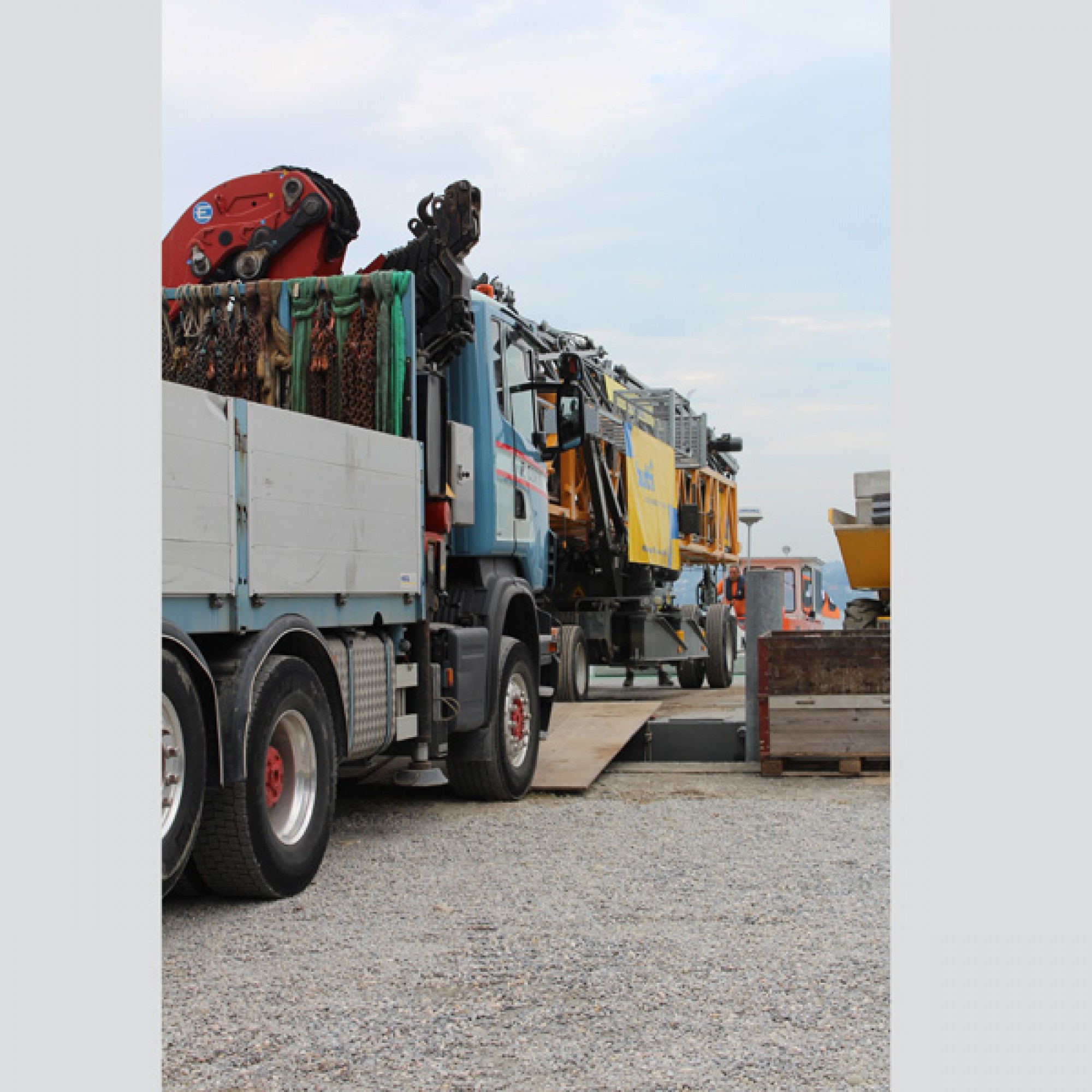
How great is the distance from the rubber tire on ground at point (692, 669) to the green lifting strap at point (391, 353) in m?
11.6

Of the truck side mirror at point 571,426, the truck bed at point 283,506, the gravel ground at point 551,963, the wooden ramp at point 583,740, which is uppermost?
the truck side mirror at point 571,426

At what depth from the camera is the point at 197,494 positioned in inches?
230

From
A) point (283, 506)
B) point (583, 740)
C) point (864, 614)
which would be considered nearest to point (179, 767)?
point (283, 506)

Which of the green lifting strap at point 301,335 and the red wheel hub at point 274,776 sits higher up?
the green lifting strap at point 301,335

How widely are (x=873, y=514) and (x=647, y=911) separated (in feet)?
26.0

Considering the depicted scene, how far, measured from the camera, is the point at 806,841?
7883 mm

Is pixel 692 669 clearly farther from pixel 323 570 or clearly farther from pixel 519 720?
pixel 323 570

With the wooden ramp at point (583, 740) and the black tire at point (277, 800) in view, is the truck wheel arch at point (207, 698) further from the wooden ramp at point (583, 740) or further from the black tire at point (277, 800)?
the wooden ramp at point (583, 740)

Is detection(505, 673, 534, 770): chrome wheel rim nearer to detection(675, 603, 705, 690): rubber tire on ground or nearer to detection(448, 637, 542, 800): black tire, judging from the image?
detection(448, 637, 542, 800): black tire

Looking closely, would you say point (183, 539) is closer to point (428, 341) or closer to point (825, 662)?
point (428, 341)

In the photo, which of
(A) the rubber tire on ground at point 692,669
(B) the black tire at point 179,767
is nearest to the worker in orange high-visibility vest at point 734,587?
(A) the rubber tire on ground at point 692,669

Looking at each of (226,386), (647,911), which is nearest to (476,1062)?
(647,911)

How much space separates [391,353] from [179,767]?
3255mm

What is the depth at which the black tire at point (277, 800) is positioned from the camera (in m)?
6.16
